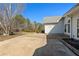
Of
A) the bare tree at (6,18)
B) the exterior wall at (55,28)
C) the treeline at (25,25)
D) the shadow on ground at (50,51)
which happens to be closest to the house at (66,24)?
the exterior wall at (55,28)

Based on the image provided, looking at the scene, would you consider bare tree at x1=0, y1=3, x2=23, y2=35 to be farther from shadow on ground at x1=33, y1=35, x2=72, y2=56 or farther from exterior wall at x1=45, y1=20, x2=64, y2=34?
shadow on ground at x1=33, y1=35, x2=72, y2=56

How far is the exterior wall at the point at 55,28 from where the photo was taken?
16.6 m

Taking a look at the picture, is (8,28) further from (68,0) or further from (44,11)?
(68,0)

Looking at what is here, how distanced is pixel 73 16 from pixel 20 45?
17.9 feet

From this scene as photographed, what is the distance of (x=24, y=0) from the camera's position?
5.65m

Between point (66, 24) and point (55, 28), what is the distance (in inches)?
48.8

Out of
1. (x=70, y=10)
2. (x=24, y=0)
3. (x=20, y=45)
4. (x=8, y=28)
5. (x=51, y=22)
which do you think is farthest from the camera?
(x=51, y=22)

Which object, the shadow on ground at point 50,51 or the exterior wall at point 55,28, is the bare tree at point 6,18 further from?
the shadow on ground at point 50,51

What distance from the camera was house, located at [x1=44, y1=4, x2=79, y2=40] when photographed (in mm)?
13938

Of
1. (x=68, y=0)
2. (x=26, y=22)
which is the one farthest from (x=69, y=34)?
(x=68, y=0)

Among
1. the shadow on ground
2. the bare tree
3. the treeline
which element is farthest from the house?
the shadow on ground

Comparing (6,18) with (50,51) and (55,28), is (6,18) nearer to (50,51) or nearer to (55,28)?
(55,28)

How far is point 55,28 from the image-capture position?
57.1 feet

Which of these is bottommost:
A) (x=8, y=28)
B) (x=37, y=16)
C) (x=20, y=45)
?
A: (x=20, y=45)
